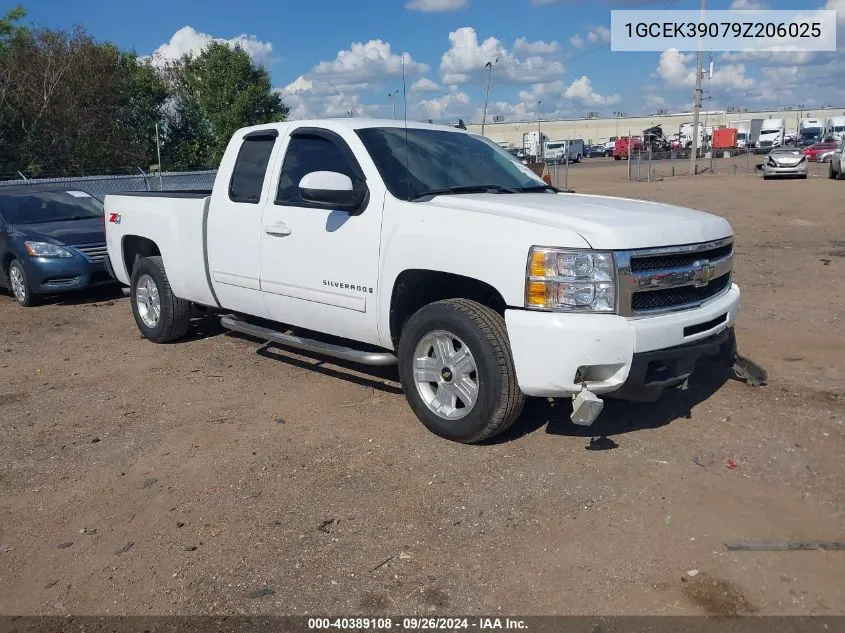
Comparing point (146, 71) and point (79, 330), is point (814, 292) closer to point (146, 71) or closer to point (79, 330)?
point (79, 330)

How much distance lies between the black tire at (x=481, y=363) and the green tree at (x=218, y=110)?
22.7 metres

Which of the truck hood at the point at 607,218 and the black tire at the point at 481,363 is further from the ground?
the truck hood at the point at 607,218

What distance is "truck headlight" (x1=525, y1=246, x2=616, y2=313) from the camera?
4012 millimetres

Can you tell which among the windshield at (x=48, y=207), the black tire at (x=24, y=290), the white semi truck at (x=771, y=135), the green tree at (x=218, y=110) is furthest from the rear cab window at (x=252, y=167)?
the white semi truck at (x=771, y=135)

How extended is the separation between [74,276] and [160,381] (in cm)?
A: 414

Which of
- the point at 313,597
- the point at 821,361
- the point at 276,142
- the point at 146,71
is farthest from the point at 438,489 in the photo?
the point at 146,71

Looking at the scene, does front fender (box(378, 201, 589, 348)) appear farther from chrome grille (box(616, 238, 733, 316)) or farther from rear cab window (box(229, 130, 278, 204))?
rear cab window (box(229, 130, 278, 204))

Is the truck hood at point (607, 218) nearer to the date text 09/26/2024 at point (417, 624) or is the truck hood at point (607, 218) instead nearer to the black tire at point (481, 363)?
the black tire at point (481, 363)

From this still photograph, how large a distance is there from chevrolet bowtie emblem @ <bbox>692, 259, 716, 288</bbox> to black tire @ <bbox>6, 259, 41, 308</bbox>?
27.2 ft

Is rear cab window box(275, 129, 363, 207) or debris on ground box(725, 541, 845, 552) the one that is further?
rear cab window box(275, 129, 363, 207)

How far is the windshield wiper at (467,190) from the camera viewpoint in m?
4.97

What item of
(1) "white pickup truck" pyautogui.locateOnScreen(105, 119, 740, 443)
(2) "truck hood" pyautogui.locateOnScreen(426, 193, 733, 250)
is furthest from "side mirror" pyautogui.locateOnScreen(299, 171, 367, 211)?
(2) "truck hood" pyautogui.locateOnScreen(426, 193, 733, 250)

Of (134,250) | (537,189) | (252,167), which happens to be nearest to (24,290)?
(134,250)

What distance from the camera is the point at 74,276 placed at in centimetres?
955
